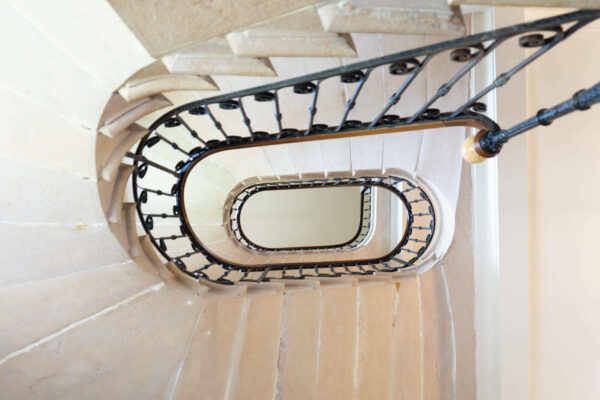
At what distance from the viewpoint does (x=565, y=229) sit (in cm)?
211

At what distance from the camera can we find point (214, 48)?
3.90 feet

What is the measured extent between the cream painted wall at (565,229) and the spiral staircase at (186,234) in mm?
456

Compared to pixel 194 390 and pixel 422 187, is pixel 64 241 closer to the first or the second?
pixel 194 390

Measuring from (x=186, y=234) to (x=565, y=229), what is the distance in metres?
2.65

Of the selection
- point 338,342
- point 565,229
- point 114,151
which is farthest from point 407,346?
point 114,151

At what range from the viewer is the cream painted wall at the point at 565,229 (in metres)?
2.01

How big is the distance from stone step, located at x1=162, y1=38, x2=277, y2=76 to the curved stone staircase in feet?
0.05

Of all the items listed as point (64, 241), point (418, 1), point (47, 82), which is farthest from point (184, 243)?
point (418, 1)

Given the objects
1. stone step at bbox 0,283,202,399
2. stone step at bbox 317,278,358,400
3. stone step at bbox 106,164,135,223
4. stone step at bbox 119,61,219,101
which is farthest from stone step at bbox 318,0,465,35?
stone step at bbox 317,278,358,400

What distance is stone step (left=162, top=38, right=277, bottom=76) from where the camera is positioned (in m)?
1.17

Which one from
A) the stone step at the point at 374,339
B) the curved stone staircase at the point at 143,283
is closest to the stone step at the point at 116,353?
the curved stone staircase at the point at 143,283

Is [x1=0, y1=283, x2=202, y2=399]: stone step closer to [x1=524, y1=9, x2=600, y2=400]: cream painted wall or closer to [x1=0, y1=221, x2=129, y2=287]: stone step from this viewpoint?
[x1=0, y1=221, x2=129, y2=287]: stone step

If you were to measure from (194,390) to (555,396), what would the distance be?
2435 mm

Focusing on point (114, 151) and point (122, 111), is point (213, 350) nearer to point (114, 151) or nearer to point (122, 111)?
point (114, 151)
